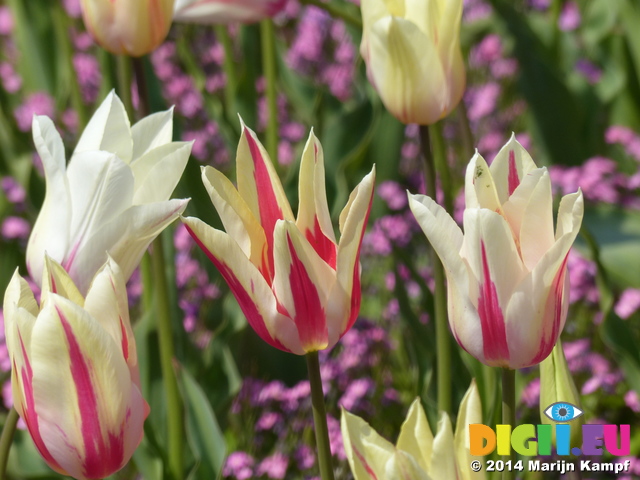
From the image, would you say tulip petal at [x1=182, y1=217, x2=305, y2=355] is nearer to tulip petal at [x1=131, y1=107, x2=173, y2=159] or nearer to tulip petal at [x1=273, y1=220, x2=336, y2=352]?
tulip petal at [x1=273, y1=220, x2=336, y2=352]

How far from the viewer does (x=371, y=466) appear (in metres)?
0.65

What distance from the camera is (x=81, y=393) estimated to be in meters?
0.63

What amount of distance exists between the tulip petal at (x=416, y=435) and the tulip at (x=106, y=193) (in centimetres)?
24

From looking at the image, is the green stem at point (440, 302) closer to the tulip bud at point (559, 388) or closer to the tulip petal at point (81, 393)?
the tulip bud at point (559, 388)

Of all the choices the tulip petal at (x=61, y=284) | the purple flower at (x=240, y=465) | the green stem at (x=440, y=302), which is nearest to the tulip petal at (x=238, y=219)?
the tulip petal at (x=61, y=284)

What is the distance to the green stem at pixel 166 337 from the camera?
1.17 meters

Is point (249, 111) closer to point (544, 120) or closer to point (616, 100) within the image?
point (544, 120)

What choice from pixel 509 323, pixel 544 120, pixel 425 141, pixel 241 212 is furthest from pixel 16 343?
pixel 544 120

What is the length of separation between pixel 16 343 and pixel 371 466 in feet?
0.91

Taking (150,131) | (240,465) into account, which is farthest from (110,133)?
(240,465)

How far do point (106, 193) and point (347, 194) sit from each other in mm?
796

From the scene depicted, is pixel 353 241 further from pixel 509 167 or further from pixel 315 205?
pixel 509 167

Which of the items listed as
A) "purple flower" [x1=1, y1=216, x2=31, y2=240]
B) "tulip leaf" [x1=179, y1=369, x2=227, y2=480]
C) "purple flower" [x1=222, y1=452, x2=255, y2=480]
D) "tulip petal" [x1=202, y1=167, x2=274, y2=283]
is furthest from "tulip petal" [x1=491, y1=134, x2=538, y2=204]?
"purple flower" [x1=1, y1=216, x2=31, y2=240]

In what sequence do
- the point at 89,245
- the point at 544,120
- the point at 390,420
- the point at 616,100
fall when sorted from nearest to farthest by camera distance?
1. the point at 89,245
2. the point at 390,420
3. the point at 544,120
4. the point at 616,100
